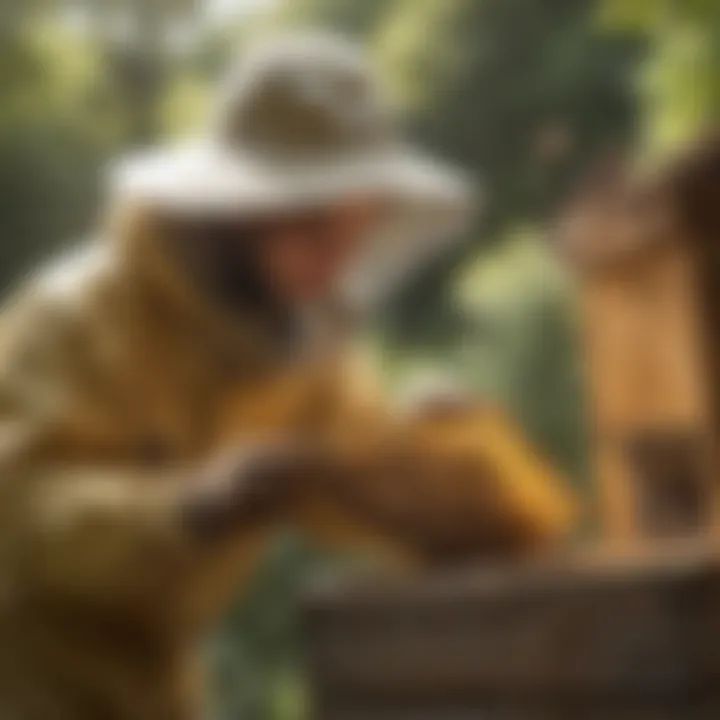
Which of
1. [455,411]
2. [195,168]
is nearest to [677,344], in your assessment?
[455,411]

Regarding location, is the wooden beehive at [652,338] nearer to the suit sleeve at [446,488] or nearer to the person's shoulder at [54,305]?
the suit sleeve at [446,488]

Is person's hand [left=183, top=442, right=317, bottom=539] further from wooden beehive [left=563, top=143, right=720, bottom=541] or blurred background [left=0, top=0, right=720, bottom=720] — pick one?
wooden beehive [left=563, top=143, right=720, bottom=541]

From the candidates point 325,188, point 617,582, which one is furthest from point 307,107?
point 617,582

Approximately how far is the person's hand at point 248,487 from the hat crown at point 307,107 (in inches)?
5.5

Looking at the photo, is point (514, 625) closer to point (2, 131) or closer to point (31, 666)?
point (31, 666)

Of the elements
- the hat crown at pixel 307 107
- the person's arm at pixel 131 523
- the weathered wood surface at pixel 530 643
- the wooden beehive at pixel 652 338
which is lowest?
the weathered wood surface at pixel 530 643

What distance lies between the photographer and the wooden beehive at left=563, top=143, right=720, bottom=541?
715 millimetres

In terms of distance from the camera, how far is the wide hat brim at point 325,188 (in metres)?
0.70

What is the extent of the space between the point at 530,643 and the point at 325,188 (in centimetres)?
22

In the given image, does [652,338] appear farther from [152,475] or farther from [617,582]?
[152,475]

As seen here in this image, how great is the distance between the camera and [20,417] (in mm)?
694

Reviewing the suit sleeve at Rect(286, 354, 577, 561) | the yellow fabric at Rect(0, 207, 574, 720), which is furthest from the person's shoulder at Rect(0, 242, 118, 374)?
the suit sleeve at Rect(286, 354, 577, 561)

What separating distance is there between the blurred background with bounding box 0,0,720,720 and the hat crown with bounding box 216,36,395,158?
0.05 feet

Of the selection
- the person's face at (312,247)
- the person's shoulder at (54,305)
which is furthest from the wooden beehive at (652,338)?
the person's shoulder at (54,305)
